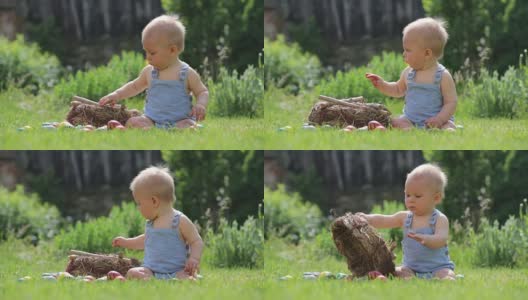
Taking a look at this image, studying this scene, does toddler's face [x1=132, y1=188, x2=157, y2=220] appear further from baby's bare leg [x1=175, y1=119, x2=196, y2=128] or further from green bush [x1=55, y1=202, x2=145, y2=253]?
green bush [x1=55, y1=202, x2=145, y2=253]

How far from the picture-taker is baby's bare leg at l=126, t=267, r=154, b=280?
7.60 meters

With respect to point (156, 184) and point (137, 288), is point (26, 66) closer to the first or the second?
point (156, 184)

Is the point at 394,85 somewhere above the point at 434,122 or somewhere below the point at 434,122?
above

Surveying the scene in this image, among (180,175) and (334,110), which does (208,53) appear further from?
(334,110)

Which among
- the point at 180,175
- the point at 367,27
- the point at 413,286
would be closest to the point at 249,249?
the point at 180,175

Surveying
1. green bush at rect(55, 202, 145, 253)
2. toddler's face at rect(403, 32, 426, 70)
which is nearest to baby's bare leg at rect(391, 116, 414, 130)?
toddler's face at rect(403, 32, 426, 70)

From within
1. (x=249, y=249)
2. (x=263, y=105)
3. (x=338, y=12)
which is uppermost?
(x=338, y=12)

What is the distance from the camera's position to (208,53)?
11.0m

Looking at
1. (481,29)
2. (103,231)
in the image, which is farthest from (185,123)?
(481,29)

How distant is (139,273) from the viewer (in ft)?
25.0

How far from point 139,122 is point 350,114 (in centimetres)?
169

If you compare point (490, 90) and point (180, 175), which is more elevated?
point (490, 90)

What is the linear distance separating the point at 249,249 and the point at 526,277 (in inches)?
90.1

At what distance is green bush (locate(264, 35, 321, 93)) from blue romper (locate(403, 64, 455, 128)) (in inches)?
98.4
